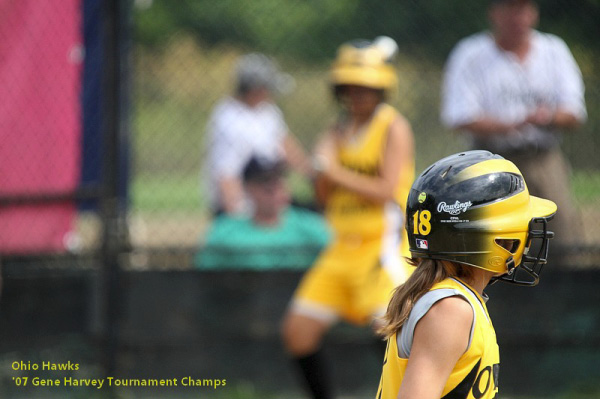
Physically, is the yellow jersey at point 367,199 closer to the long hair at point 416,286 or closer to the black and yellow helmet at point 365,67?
the black and yellow helmet at point 365,67

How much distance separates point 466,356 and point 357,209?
110 inches

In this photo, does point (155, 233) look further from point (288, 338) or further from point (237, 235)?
point (288, 338)

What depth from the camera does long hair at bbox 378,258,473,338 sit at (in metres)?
2.29

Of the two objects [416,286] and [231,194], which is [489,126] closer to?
[231,194]

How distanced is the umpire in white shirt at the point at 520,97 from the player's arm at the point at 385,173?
0.74 metres

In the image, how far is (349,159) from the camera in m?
5.03

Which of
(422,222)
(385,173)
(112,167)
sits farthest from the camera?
(112,167)

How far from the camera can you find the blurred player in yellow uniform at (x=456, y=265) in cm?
215

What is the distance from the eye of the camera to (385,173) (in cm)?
489

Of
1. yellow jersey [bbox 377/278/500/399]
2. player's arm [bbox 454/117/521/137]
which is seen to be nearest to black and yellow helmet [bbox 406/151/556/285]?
yellow jersey [bbox 377/278/500/399]

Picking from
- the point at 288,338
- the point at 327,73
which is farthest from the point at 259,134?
the point at 288,338

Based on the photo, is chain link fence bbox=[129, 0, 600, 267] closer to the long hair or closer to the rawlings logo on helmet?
the long hair

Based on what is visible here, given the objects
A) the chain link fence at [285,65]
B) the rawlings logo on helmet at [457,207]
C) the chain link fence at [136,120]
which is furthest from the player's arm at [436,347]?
the chain link fence at [285,65]

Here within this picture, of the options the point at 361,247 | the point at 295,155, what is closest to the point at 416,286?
the point at 361,247
